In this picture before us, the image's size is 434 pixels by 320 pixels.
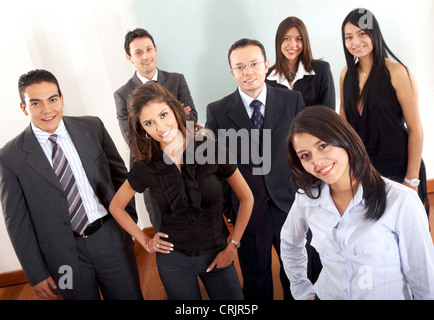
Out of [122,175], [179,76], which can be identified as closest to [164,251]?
[122,175]

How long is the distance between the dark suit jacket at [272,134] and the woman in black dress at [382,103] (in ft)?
1.52

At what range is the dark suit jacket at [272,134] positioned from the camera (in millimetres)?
2045

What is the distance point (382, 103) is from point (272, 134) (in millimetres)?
721

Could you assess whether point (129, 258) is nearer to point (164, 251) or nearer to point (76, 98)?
point (164, 251)

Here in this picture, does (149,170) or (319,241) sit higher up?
(149,170)

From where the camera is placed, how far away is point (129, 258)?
82.9 inches

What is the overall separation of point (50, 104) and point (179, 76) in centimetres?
129

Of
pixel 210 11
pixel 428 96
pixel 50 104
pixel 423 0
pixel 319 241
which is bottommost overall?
pixel 319 241

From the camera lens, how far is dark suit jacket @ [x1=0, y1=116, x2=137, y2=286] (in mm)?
1852

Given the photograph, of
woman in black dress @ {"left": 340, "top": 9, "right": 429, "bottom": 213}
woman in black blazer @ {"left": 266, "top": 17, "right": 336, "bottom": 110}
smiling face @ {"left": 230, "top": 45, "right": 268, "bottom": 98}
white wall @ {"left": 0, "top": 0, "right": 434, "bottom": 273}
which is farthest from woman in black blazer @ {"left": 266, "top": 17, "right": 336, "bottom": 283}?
smiling face @ {"left": 230, "top": 45, "right": 268, "bottom": 98}

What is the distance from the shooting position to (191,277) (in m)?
1.78

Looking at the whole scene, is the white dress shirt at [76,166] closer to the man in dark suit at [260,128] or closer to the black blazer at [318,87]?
the man in dark suit at [260,128]

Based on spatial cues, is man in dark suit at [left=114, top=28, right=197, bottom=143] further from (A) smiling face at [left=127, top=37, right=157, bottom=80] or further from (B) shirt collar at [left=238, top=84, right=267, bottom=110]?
(B) shirt collar at [left=238, top=84, right=267, bottom=110]
